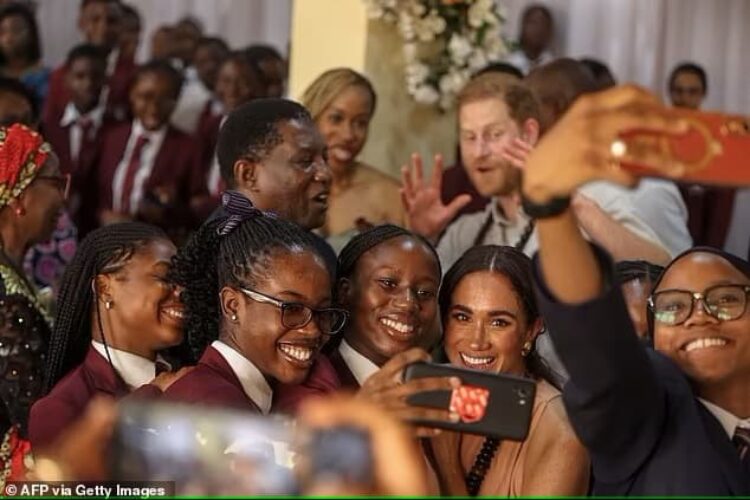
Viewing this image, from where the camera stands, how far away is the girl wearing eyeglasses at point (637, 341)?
2.55 m

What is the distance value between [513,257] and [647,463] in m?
1.17

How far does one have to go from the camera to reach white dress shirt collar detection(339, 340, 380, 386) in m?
4.00

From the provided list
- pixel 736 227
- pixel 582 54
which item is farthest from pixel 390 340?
pixel 582 54

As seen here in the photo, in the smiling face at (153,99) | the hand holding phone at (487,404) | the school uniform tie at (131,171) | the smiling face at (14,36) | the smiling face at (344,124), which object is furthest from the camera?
the smiling face at (14,36)

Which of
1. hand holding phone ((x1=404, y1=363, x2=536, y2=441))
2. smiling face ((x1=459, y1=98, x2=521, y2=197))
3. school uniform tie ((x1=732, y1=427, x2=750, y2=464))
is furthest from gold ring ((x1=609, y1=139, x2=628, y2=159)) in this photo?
smiling face ((x1=459, y1=98, x2=521, y2=197))

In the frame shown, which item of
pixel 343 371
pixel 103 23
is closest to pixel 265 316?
pixel 343 371

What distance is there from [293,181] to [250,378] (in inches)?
43.9

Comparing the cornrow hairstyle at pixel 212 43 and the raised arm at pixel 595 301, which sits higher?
the raised arm at pixel 595 301

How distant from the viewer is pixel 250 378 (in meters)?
3.62

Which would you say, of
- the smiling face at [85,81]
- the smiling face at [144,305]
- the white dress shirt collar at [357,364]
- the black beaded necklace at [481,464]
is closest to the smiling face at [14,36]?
the smiling face at [85,81]

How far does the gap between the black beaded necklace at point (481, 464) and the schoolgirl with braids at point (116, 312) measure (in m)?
0.94

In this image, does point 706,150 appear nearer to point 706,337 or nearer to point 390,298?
point 706,337

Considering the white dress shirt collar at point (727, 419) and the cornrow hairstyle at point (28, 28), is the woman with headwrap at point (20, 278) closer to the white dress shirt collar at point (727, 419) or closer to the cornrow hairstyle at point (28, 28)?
the white dress shirt collar at point (727, 419)

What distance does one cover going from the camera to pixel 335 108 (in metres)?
5.86
